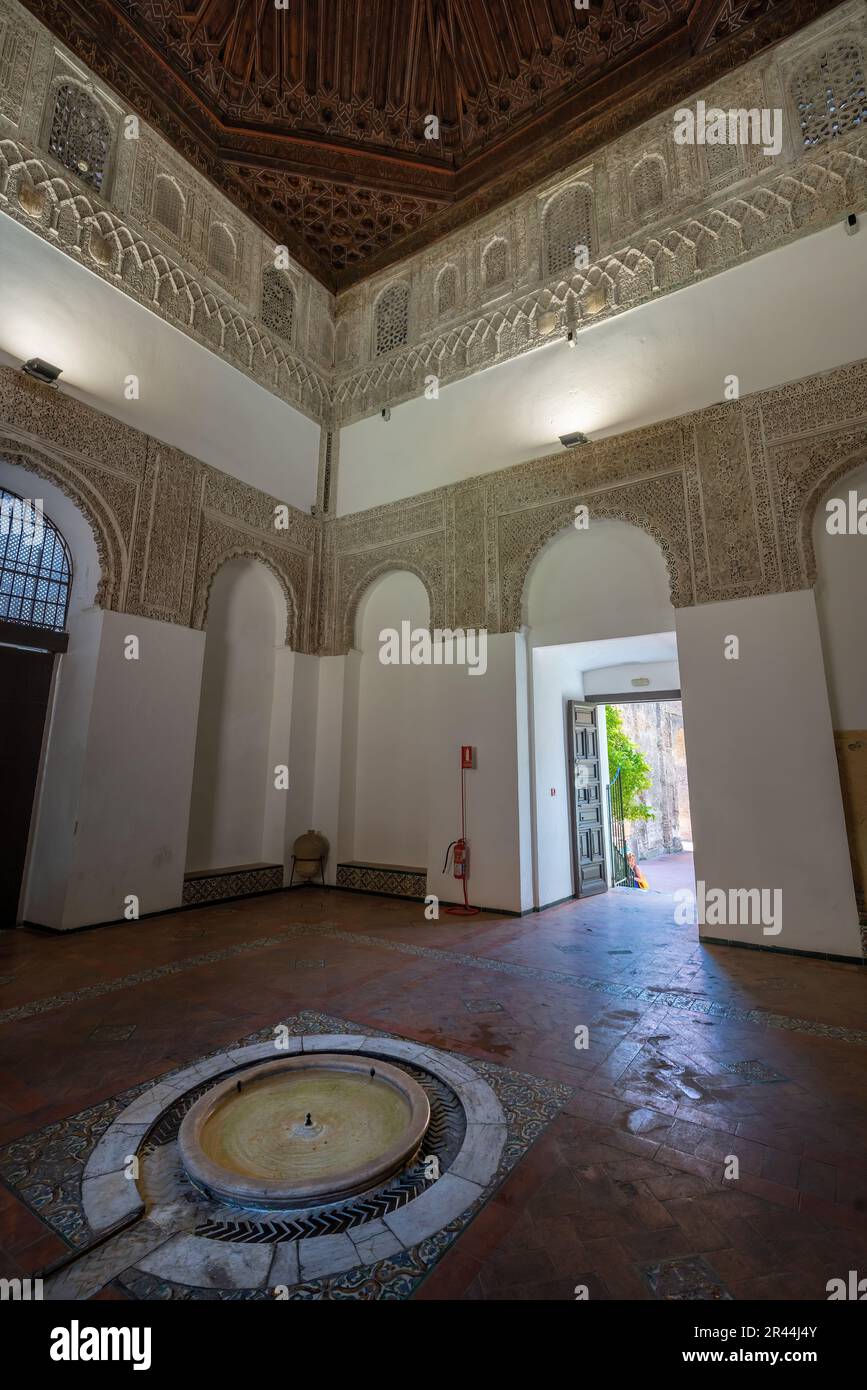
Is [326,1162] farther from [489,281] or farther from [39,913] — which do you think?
[489,281]

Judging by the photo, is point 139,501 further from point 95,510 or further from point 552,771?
point 552,771

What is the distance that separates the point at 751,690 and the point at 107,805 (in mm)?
5368

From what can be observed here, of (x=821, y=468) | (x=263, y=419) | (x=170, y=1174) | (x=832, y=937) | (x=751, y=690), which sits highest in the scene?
(x=263, y=419)

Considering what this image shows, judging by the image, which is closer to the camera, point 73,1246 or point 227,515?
point 73,1246

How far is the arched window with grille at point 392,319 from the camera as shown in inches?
308

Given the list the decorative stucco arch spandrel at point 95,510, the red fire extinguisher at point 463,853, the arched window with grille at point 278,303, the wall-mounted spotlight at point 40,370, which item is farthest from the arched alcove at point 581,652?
the arched window with grille at point 278,303

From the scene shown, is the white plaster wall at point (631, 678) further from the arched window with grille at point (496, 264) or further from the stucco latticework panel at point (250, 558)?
the arched window with grille at point (496, 264)

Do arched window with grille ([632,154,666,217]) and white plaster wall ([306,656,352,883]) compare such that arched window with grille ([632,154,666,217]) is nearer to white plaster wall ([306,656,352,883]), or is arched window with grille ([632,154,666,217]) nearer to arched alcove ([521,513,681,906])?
arched alcove ([521,513,681,906])

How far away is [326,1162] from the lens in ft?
6.68

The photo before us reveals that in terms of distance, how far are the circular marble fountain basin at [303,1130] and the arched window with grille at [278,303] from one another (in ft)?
25.7

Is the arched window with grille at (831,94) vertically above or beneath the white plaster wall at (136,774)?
above

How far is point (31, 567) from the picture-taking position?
17.6 ft

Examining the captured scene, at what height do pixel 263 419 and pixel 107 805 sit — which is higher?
pixel 263 419
